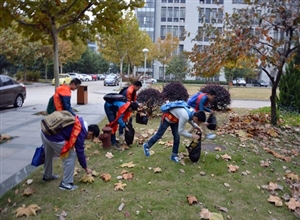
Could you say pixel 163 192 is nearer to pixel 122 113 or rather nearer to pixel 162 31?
pixel 122 113

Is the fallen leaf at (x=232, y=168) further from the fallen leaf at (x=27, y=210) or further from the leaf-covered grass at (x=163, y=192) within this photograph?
the fallen leaf at (x=27, y=210)

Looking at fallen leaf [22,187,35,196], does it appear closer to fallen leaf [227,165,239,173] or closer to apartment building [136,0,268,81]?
fallen leaf [227,165,239,173]

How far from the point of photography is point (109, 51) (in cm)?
3272

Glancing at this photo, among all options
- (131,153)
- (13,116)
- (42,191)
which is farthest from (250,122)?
(13,116)

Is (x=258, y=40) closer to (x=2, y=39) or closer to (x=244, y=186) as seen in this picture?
(x=244, y=186)

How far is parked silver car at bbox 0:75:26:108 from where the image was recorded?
38.9ft

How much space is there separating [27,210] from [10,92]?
9932 millimetres

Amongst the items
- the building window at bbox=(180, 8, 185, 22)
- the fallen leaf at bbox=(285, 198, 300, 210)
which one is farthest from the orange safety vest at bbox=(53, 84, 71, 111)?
the building window at bbox=(180, 8, 185, 22)

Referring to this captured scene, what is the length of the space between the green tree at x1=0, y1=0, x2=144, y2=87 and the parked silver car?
Answer: 233cm

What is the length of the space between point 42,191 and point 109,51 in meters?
29.7

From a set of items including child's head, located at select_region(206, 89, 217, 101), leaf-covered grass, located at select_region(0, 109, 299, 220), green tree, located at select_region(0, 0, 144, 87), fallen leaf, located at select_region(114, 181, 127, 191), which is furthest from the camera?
green tree, located at select_region(0, 0, 144, 87)

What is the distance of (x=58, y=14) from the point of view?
1018cm

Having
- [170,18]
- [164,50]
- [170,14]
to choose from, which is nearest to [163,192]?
[164,50]

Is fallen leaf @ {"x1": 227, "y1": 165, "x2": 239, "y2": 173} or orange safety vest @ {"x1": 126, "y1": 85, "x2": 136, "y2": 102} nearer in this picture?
fallen leaf @ {"x1": 227, "y1": 165, "x2": 239, "y2": 173}
